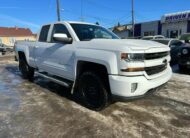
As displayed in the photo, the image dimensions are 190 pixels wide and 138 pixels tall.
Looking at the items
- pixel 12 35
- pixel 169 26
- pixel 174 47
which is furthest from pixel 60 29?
pixel 12 35

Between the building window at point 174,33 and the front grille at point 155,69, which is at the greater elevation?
the building window at point 174,33

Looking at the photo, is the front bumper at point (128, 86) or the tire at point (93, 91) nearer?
the front bumper at point (128, 86)

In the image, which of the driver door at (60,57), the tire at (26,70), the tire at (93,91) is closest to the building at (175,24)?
the tire at (26,70)

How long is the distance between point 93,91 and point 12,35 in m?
64.9

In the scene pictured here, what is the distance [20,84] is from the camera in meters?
7.25

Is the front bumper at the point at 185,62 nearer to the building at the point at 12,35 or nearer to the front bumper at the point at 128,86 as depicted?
the front bumper at the point at 128,86

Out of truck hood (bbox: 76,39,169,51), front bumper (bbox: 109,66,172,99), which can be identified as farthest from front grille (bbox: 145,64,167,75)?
truck hood (bbox: 76,39,169,51)

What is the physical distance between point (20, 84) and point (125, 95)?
463 centimetres

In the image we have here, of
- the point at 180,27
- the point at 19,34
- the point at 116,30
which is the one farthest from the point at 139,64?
the point at 19,34

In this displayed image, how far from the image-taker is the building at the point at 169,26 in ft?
89.3

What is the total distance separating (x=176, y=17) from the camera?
1101 inches

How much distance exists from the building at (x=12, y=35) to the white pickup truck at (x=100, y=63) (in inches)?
2294

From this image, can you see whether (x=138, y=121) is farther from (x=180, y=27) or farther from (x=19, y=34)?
(x=19, y=34)

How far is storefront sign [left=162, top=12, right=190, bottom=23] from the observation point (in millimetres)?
26822
